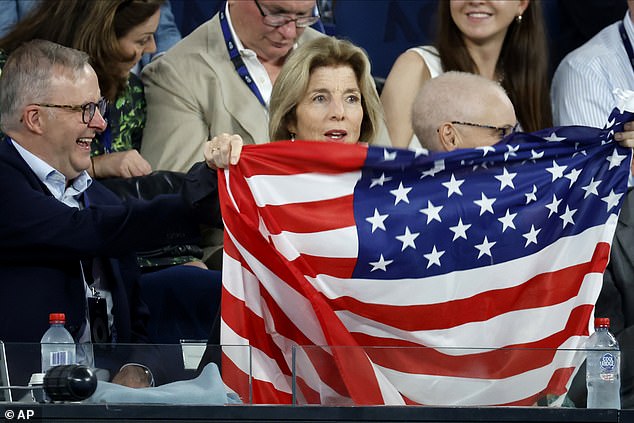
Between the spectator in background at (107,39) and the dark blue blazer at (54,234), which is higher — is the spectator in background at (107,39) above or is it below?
above

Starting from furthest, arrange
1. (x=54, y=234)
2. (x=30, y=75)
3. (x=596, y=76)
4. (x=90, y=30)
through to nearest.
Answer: (x=596, y=76) < (x=90, y=30) < (x=30, y=75) < (x=54, y=234)

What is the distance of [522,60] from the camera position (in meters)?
6.04

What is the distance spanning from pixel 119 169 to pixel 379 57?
181 centimetres

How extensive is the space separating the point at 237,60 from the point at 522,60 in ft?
3.83

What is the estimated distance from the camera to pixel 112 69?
5395 millimetres

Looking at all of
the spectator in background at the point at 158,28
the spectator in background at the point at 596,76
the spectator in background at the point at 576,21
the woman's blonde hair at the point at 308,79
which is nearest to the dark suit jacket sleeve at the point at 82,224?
the woman's blonde hair at the point at 308,79

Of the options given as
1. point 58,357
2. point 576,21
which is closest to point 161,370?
point 58,357

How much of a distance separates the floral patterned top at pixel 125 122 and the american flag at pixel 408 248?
1.39 metres

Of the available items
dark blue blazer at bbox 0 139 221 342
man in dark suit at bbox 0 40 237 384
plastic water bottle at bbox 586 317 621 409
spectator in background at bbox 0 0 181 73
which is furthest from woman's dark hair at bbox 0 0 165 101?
plastic water bottle at bbox 586 317 621 409

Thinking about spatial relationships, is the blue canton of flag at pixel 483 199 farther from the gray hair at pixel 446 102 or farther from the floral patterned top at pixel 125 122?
the floral patterned top at pixel 125 122

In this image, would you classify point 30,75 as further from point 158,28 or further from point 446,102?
point 158,28

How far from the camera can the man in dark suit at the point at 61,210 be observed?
14.3 feet

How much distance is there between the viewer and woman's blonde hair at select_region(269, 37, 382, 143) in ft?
15.4

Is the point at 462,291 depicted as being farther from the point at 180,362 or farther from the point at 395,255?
the point at 180,362
